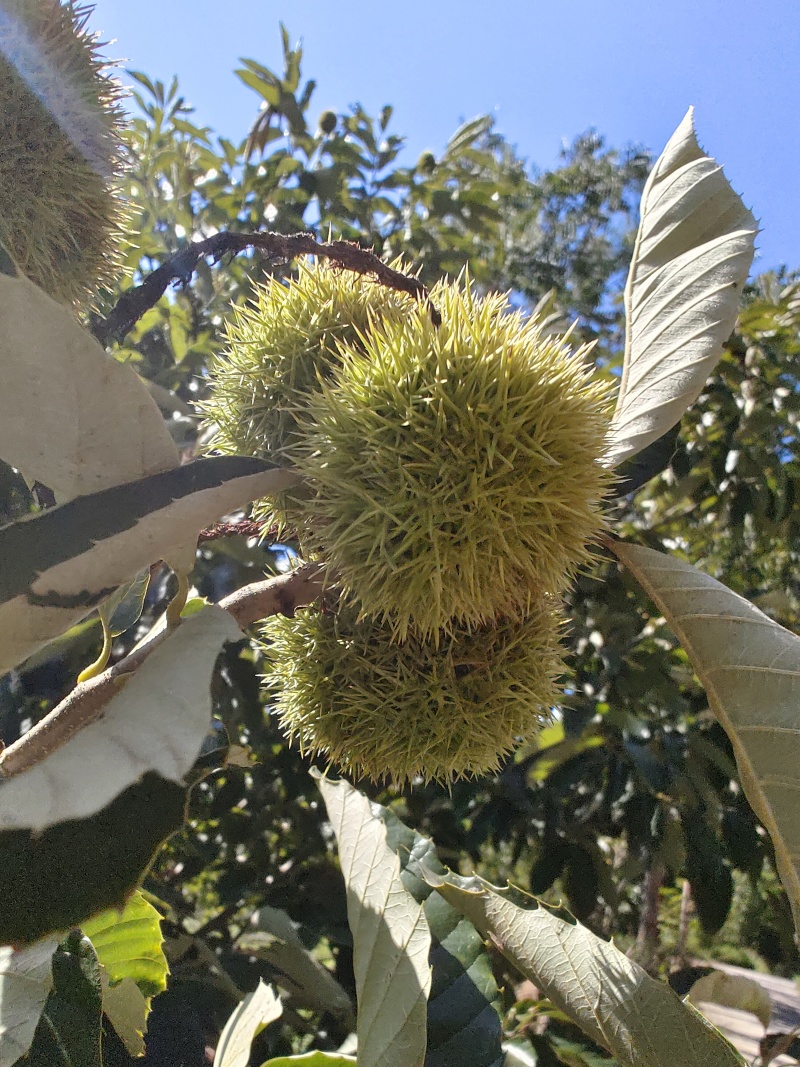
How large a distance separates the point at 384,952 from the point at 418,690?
307mm

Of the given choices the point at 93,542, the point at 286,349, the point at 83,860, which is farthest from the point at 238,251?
the point at 83,860

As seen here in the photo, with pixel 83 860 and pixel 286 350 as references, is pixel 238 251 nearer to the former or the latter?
pixel 286 350

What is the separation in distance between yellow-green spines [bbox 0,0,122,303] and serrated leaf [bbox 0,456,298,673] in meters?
0.57

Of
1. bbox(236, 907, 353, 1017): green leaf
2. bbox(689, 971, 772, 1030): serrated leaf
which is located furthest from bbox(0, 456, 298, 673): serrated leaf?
bbox(689, 971, 772, 1030): serrated leaf

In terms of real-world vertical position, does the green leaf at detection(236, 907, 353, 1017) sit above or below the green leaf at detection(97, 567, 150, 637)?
below

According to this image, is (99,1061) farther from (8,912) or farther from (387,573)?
(387,573)

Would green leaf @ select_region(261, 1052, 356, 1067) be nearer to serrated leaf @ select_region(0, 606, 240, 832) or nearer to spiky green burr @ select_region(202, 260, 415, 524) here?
serrated leaf @ select_region(0, 606, 240, 832)

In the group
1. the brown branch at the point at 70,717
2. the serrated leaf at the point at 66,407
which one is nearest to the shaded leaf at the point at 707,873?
the brown branch at the point at 70,717

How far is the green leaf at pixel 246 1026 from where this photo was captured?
0.81 metres

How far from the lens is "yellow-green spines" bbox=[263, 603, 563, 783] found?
100cm

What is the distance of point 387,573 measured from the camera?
0.85 metres

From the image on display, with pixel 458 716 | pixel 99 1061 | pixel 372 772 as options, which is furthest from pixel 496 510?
pixel 99 1061

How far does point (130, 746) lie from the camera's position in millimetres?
537

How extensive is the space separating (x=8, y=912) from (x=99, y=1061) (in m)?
0.24
